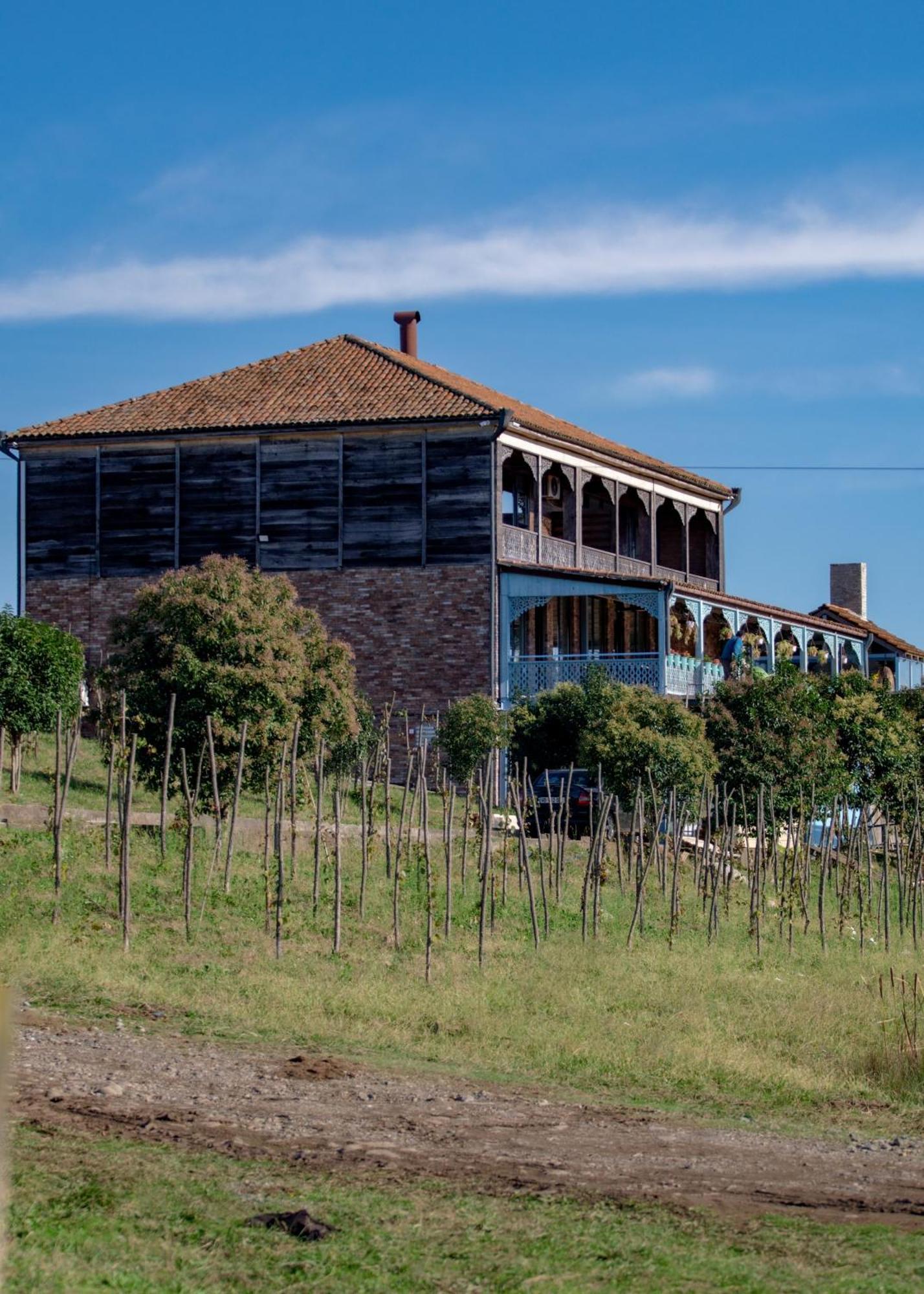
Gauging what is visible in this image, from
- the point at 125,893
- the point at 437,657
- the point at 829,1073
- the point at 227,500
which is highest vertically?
the point at 227,500

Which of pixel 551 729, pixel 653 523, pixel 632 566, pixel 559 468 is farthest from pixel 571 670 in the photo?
pixel 632 566

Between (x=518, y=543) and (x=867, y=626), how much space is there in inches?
658

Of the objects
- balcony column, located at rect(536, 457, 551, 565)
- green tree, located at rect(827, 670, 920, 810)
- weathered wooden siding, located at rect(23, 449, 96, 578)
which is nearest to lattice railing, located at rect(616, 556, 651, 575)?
balcony column, located at rect(536, 457, 551, 565)

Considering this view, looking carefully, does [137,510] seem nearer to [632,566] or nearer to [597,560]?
[597,560]

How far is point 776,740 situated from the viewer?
30375 millimetres

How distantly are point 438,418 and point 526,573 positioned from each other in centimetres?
399

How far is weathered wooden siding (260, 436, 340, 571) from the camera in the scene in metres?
38.6

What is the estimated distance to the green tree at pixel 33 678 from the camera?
88.4ft

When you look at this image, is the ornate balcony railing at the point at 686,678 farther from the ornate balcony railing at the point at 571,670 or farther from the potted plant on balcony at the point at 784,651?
the potted plant on balcony at the point at 784,651

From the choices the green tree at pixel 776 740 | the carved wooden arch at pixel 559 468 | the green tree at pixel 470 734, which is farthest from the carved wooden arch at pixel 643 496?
the green tree at pixel 776 740

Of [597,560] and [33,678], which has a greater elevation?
[597,560]

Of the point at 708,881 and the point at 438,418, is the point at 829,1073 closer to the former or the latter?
the point at 708,881

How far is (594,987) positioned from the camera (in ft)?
52.0

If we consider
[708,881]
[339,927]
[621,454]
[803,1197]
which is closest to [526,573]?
[621,454]
